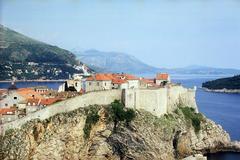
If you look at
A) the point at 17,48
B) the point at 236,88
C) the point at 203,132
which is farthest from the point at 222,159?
the point at 17,48

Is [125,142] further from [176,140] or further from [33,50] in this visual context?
[33,50]

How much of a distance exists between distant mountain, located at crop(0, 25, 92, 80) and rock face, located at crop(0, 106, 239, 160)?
75244 millimetres

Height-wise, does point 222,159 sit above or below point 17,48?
below

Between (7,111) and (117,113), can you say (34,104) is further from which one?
(117,113)

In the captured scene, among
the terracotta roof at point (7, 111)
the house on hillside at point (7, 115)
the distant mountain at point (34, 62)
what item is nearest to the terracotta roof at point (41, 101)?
the terracotta roof at point (7, 111)

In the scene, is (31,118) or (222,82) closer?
(31,118)

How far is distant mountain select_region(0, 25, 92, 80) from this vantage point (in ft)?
369

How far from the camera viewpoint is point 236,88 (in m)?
97.6

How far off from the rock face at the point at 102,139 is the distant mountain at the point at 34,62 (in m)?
75.2

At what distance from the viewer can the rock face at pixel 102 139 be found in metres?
25.6

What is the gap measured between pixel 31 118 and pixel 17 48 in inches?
4403

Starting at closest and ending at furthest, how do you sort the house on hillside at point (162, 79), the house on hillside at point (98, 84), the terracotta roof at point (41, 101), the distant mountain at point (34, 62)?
the terracotta roof at point (41, 101), the house on hillside at point (98, 84), the house on hillside at point (162, 79), the distant mountain at point (34, 62)

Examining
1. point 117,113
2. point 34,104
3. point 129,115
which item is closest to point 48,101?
point 34,104

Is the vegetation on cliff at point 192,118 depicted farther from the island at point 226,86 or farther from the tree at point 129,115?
the island at point 226,86
